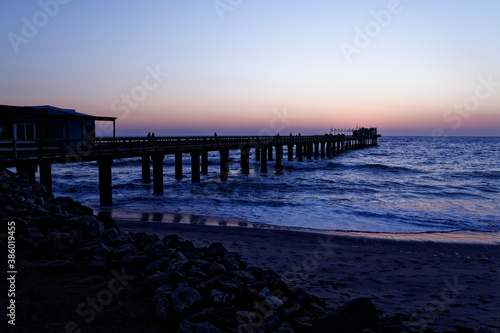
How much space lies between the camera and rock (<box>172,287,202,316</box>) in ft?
16.5

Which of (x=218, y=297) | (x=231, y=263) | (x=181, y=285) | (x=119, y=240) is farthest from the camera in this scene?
(x=119, y=240)

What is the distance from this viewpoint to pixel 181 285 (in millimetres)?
5598

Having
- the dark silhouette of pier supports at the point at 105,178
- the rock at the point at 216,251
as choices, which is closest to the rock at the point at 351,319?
the rock at the point at 216,251

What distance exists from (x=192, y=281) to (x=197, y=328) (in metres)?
1.25

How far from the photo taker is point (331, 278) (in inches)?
340

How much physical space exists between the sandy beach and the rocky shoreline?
1.02 metres

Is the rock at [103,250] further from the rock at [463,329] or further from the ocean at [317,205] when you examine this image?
the ocean at [317,205]

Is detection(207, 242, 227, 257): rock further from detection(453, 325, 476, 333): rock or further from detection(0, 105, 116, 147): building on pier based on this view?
detection(0, 105, 116, 147): building on pier

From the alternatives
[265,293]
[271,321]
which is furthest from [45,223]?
[271,321]

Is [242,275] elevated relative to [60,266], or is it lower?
lower

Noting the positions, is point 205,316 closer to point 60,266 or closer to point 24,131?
point 60,266

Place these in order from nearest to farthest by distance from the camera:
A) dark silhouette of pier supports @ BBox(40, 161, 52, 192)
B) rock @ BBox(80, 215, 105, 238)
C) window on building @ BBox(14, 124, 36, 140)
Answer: rock @ BBox(80, 215, 105, 238) → dark silhouette of pier supports @ BBox(40, 161, 52, 192) → window on building @ BBox(14, 124, 36, 140)

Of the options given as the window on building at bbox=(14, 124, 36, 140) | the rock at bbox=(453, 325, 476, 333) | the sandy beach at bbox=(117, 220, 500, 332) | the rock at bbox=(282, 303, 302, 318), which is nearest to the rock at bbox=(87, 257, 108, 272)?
the rock at bbox=(282, 303, 302, 318)

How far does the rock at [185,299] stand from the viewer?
5.03 m
